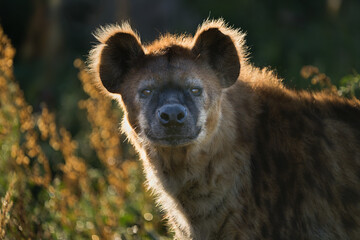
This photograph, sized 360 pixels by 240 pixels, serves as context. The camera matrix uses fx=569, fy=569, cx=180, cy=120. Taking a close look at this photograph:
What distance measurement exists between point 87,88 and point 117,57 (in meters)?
1.32

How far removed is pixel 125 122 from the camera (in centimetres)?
371

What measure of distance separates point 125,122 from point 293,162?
111cm

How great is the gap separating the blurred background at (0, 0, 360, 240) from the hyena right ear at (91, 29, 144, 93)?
25 centimetres

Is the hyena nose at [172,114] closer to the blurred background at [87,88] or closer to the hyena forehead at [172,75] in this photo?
the hyena forehead at [172,75]

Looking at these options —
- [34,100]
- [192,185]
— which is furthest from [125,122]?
[34,100]

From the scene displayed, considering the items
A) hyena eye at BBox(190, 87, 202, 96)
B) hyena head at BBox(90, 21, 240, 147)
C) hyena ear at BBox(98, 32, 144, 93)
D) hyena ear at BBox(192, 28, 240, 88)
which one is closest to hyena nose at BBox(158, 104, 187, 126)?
hyena head at BBox(90, 21, 240, 147)

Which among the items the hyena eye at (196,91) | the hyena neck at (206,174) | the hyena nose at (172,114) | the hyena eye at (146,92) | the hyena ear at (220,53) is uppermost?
the hyena ear at (220,53)

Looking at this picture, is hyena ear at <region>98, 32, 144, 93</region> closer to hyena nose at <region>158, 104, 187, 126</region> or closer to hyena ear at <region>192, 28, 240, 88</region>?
hyena ear at <region>192, 28, 240, 88</region>

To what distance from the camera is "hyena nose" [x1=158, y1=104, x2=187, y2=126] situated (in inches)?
128

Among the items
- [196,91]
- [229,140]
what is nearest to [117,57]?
[196,91]

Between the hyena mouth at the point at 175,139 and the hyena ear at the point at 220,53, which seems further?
the hyena ear at the point at 220,53

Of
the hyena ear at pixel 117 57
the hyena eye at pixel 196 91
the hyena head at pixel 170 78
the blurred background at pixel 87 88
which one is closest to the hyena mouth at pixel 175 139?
the hyena head at pixel 170 78

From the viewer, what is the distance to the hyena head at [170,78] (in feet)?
10.9

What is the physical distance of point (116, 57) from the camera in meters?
3.69
